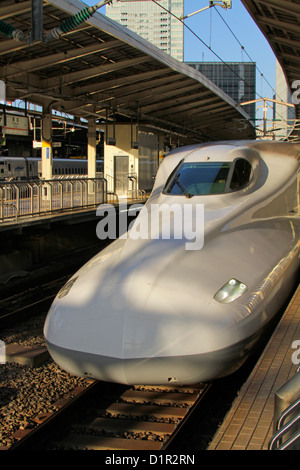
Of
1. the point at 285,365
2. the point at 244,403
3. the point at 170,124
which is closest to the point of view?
the point at 244,403

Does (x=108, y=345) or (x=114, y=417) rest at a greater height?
(x=108, y=345)

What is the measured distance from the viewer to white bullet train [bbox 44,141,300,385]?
190 inches

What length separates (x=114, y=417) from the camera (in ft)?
18.0

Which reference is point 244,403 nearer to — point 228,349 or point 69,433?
point 228,349

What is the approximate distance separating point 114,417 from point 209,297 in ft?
5.33

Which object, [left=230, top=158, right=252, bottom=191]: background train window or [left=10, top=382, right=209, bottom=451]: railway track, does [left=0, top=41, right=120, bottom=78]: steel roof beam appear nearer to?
[left=230, top=158, right=252, bottom=191]: background train window

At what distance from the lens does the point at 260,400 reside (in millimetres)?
4684

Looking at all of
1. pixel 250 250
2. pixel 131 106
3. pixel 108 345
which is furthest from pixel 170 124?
pixel 108 345

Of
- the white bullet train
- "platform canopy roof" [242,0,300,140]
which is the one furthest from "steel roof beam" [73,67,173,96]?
the white bullet train

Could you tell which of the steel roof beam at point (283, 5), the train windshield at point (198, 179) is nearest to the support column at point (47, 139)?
the steel roof beam at point (283, 5)

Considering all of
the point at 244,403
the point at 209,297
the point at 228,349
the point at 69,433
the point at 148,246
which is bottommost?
the point at 69,433

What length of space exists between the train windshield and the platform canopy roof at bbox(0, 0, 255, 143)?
3.71m

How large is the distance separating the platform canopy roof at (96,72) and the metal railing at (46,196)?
2.91 m
